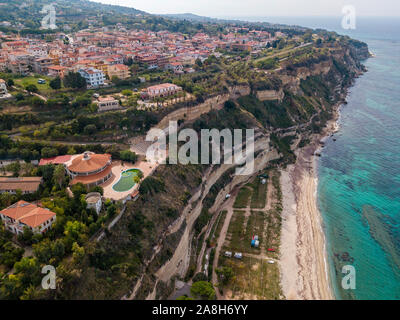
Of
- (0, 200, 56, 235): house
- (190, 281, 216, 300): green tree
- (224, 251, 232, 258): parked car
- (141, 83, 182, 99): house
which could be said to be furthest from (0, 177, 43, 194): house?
(141, 83, 182, 99): house

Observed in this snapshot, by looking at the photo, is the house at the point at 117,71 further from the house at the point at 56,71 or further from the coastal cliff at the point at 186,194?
the coastal cliff at the point at 186,194

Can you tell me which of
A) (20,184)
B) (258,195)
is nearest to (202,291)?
(20,184)

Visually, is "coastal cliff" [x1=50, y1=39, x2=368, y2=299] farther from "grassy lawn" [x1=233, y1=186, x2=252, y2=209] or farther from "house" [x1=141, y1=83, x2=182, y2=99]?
"house" [x1=141, y1=83, x2=182, y2=99]

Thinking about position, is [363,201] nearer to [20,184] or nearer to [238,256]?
[238,256]

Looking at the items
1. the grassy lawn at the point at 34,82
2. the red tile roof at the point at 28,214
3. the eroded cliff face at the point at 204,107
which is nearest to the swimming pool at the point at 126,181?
the red tile roof at the point at 28,214
